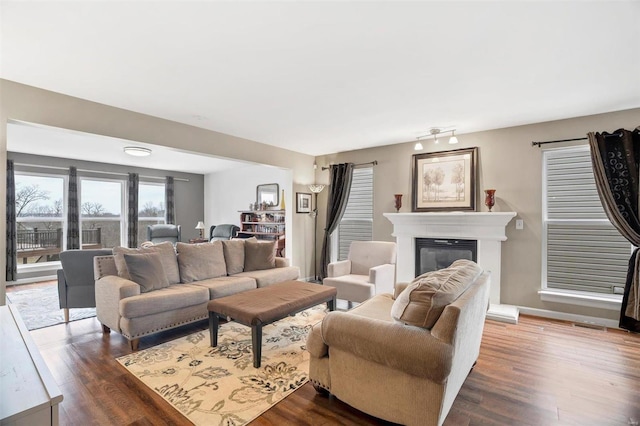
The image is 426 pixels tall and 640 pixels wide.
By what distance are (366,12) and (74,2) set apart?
1.70 metres

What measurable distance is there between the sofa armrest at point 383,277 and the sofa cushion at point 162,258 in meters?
2.48

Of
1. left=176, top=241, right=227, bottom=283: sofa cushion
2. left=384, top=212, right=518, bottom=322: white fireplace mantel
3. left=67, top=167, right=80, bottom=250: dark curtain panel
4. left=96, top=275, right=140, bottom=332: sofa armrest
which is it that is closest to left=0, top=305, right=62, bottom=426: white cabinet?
left=96, top=275, right=140, bottom=332: sofa armrest

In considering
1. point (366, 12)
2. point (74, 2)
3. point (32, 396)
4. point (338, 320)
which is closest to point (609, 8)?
point (366, 12)

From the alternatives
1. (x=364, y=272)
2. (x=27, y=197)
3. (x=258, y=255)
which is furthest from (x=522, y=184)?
(x=27, y=197)

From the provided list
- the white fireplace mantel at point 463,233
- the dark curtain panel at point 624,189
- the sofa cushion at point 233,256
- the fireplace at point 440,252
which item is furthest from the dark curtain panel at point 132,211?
the dark curtain panel at point 624,189

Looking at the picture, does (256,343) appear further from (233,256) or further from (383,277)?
(383,277)

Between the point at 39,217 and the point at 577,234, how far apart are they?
946 cm

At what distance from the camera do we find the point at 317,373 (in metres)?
2.13

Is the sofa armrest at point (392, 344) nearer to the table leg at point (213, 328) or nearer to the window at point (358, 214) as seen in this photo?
the table leg at point (213, 328)

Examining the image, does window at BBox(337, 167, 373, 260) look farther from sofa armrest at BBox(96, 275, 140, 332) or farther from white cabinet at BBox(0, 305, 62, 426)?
white cabinet at BBox(0, 305, 62, 426)

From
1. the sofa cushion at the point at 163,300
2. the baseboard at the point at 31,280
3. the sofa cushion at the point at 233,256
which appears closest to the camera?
the sofa cushion at the point at 163,300

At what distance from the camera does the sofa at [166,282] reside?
9.76ft

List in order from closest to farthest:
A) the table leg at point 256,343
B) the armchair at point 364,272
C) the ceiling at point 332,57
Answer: the ceiling at point 332,57
the table leg at point 256,343
the armchair at point 364,272

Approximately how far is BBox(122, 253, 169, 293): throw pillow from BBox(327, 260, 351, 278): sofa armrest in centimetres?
213
